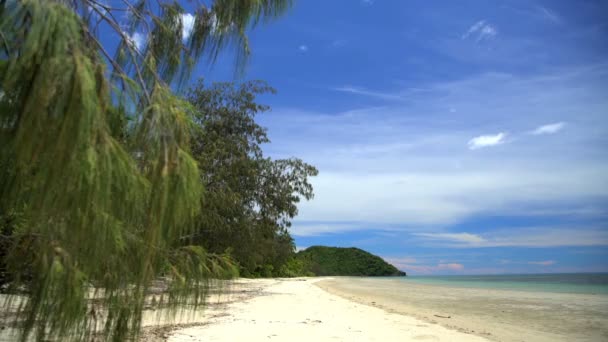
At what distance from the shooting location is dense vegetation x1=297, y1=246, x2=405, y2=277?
88.2 metres

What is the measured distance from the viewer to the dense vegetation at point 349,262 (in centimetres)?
8825

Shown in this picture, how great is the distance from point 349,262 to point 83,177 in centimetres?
9663

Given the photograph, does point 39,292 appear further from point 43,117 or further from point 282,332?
point 282,332

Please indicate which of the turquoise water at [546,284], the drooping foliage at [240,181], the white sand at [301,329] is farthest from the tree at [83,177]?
the turquoise water at [546,284]

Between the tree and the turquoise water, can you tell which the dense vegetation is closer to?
the turquoise water

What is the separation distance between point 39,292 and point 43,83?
0.89 meters

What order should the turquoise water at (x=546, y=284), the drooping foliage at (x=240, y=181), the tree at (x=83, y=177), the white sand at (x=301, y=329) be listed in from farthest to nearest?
the turquoise water at (x=546, y=284) < the drooping foliage at (x=240, y=181) < the white sand at (x=301, y=329) < the tree at (x=83, y=177)

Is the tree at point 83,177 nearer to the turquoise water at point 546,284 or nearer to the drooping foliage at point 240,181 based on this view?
the drooping foliage at point 240,181

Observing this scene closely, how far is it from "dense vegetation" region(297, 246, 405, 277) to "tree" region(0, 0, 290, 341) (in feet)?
272

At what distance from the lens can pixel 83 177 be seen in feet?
5.16

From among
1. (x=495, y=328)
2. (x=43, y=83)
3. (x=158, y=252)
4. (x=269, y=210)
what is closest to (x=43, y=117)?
(x=43, y=83)

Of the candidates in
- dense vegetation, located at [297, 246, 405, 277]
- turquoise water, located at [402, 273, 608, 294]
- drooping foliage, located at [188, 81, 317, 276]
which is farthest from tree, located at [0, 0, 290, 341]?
dense vegetation, located at [297, 246, 405, 277]

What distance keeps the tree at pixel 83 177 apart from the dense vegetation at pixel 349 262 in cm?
8293

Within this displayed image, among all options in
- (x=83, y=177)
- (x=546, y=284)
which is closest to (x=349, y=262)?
(x=546, y=284)
